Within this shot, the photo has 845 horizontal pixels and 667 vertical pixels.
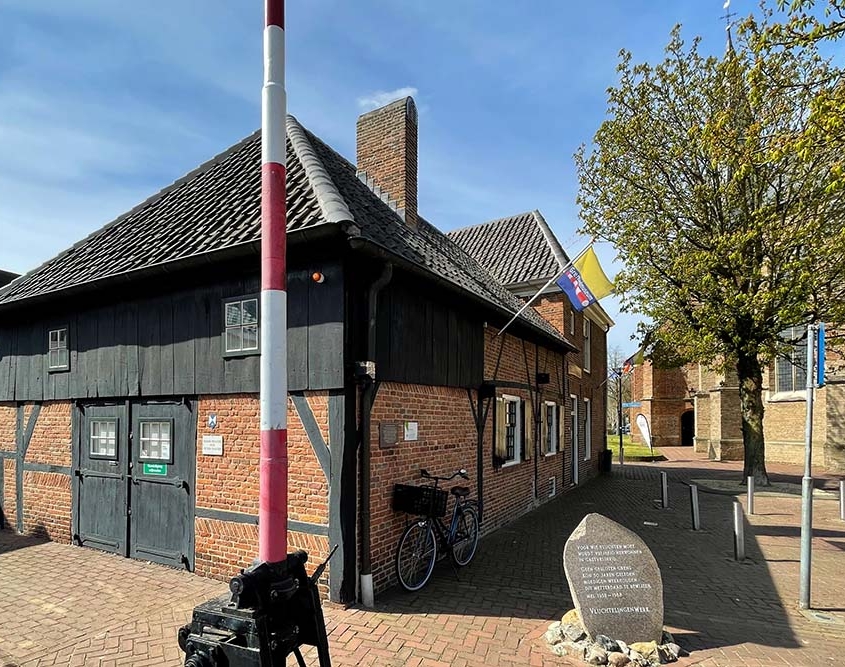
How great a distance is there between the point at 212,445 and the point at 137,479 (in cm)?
163

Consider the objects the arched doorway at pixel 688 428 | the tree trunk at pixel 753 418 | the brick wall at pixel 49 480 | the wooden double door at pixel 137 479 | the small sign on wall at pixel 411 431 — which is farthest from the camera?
the arched doorway at pixel 688 428

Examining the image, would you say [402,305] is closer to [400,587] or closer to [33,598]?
[400,587]

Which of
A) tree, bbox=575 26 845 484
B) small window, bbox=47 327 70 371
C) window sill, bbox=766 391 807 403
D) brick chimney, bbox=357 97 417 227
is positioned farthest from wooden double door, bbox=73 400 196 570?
window sill, bbox=766 391 807 403

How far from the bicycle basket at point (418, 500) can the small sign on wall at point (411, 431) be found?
63cm

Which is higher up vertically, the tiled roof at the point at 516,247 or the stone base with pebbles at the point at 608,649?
the tiled roof at the point at 516,247

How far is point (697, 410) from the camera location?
31047 mm

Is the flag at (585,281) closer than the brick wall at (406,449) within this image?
No

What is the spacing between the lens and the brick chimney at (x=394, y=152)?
10.3 meters

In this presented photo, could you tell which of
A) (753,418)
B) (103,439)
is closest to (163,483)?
(103,439)

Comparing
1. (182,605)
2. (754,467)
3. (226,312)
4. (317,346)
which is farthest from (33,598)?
(754,467)

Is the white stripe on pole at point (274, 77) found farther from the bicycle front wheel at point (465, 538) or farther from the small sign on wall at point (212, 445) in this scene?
the bicycle front wheel at point (465, 538)

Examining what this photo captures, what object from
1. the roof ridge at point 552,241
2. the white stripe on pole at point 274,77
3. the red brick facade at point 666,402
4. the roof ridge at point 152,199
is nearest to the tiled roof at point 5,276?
the roof ridge at point 152,199

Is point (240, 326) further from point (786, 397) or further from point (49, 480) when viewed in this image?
point (786, 397)

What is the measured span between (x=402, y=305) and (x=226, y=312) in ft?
7.11
